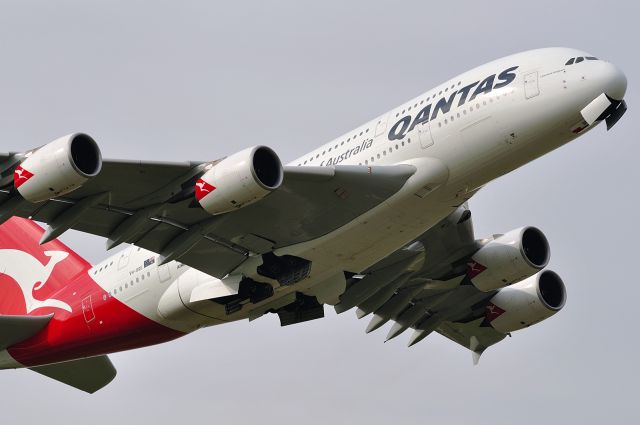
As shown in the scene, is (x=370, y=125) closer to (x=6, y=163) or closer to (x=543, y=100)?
(x=543, y=100)

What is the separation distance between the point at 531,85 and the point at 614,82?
2145 mm

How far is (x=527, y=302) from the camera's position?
43.9m

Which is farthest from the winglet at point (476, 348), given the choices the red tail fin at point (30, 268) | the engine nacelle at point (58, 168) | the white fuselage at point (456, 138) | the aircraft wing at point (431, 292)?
the engine nacelle at point (58, 168)

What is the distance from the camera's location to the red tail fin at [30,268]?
42.6 meters

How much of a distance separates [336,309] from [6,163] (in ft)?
41.3

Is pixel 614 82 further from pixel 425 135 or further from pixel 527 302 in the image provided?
pixel 527 302

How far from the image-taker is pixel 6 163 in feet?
107

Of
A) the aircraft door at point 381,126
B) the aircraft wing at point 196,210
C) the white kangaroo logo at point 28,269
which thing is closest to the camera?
the aircraft wing at point 196,210

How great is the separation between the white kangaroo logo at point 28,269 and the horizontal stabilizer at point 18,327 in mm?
1123

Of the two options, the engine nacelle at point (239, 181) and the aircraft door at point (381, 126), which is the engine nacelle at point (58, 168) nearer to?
the engine nacelle at point (239, 181)

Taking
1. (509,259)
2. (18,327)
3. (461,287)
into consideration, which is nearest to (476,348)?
(461,287)

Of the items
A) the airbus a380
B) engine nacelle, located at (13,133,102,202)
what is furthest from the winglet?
engine nacelle, located at (13,133,102,202)

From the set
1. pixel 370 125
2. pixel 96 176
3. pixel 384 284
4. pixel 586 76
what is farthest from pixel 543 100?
pixel 96 176

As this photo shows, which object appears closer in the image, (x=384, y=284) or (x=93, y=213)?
(x=93, y=213)
